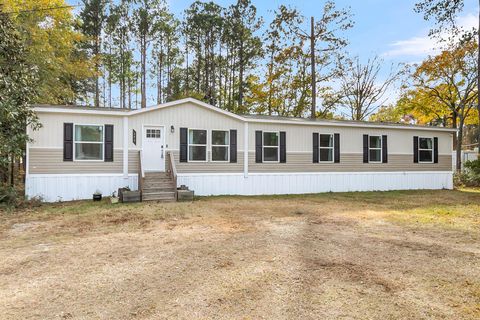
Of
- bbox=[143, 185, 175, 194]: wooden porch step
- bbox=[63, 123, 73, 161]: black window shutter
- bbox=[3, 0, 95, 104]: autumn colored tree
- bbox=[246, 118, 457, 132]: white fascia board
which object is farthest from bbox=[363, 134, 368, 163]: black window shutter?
bbox=[3, 0, 95, 104]: autumn colored tree

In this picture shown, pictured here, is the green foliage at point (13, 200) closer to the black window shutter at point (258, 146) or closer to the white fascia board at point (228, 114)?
the white fascia board at point (228, 114)

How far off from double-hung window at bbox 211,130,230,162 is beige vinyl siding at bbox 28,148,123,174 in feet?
11.2

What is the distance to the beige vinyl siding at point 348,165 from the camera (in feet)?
40.8

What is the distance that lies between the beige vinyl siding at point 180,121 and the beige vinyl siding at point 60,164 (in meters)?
0.88

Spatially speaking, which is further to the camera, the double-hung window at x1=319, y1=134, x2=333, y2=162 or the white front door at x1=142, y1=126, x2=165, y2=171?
the double-hung window at x1=319, y1=134, x2=333, y2=162

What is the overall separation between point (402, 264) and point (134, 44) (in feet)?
79.6

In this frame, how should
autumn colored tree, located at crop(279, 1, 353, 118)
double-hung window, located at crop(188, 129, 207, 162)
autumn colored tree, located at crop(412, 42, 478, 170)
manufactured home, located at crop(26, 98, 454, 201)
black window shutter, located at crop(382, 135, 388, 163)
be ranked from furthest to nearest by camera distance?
autumn colored tree, located at crop(279, 1, 353, 118), autumn colored tree, located at crop(412, 42, 478, 170), black window shutter, located at crop(382, 135, 388, 163), double-hung window, located at crop(188, 129, 207, 162), manufactured home, located at crop(26, 98, 454, 201)

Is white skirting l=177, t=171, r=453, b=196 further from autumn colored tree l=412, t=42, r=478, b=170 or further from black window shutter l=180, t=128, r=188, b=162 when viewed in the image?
autumn colored tree l=412, t=42, r=478, b=170

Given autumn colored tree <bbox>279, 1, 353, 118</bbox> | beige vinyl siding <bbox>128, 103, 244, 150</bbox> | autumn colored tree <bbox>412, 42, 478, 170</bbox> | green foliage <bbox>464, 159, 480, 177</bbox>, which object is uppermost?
autumn colored tree <bbox>279, 1, 353, 118</bbox>

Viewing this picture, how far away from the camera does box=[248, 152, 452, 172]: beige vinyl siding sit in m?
12.4

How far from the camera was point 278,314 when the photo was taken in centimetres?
284

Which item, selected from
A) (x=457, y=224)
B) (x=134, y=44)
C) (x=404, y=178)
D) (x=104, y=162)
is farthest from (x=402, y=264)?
(x=134, y=44)

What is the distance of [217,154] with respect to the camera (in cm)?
1177

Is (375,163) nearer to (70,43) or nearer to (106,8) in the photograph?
(70,43)
